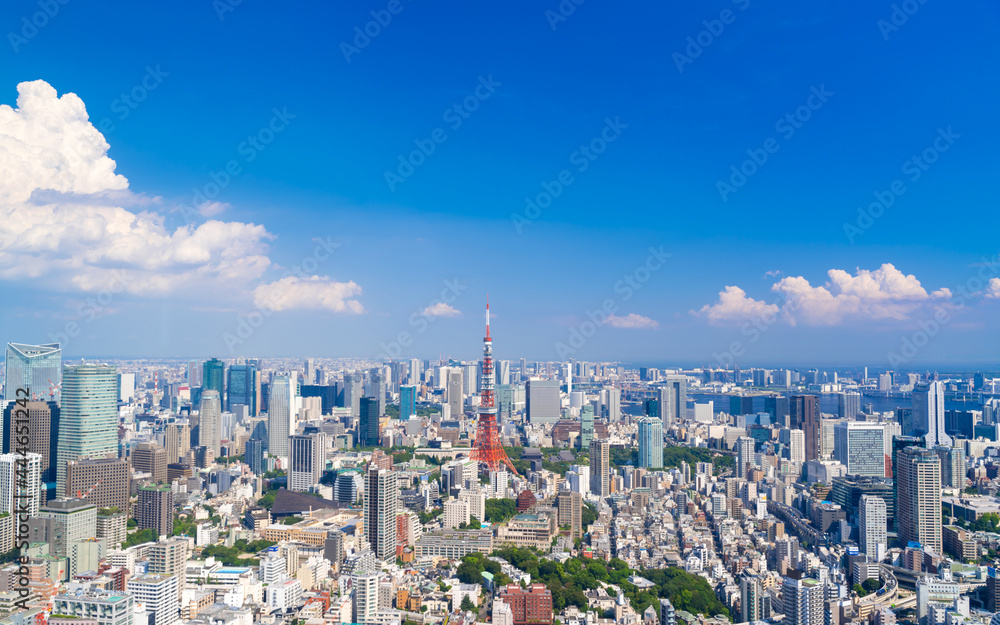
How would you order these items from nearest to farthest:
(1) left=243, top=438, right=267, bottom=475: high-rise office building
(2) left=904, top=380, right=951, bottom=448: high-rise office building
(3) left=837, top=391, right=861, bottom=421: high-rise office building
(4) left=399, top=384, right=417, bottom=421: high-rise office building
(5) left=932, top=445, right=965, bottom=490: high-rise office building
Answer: (5) left=932, top=445, right=965, bottom=490: high-rise office building < (1) left=243, top=438, right=267, bottom=475: high-rise office building < (2) left=904, top=380, right=951, bottom=448: high-rise office building < (3) left=837, top=391, right=861, bottom=421: high-rise office building < (4) left=399, top=384, right=417, bottom=421: high-rise office building

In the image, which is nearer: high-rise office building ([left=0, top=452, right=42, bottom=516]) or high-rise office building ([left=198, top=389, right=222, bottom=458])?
high-rise office building ([left=0, top=452, right=42, bottom=516])

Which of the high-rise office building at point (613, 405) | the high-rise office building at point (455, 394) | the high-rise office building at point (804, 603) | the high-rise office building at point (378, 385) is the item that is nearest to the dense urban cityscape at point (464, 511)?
the high-rise office building at point (804, 603)

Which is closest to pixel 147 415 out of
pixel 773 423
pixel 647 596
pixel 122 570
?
pixel 122 570

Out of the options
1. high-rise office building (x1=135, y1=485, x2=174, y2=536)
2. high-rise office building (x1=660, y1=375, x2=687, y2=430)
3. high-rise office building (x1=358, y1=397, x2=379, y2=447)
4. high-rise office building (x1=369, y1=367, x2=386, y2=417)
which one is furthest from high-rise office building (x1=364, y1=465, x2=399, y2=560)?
high-rise office building (x1=660, y1=375, x2=687, y2=430)

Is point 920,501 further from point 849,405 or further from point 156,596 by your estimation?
point 849,405

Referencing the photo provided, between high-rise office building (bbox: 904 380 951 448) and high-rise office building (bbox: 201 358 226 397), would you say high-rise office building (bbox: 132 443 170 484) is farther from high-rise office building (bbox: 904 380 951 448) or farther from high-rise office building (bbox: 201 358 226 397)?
high-rise office building (bbox: 904 380 951 448)

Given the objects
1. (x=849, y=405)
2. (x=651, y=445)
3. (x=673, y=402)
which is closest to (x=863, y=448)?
(x=651, y=445)

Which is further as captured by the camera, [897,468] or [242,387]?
[242,387]
